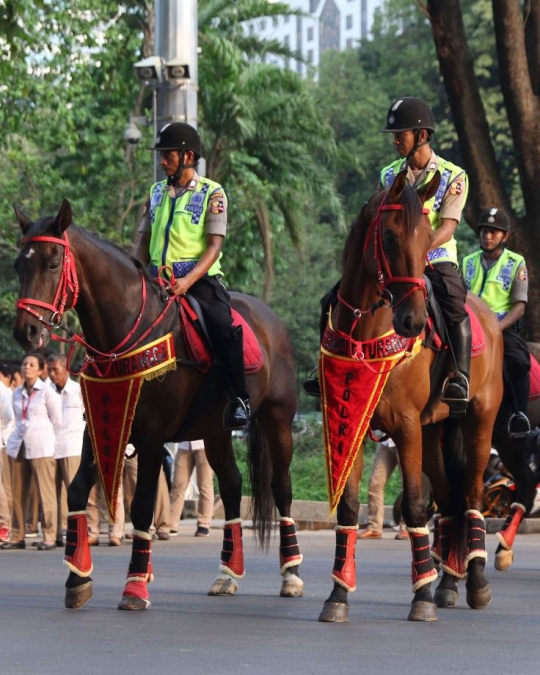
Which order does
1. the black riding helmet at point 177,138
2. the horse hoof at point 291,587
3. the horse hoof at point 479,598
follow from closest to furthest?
1. the horse hoof at point 479,598
2. the black riding helmet at point 177,138
3. the horse hoof at point 291,587

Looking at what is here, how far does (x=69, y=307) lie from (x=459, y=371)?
259cm

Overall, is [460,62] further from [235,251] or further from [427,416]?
[235,251]

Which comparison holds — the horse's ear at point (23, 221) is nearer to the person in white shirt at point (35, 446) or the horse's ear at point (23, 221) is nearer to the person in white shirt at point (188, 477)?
the person in white shirt at point (35, 446)

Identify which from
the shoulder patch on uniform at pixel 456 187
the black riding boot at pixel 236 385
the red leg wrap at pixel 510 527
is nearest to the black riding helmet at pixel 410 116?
the shoulder patch on uniform at pixel 456 187

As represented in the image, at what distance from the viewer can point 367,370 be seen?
9023mm

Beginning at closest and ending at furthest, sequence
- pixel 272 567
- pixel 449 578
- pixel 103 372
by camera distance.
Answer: pixel 103 372, pixel 449 578, pixel 272 567

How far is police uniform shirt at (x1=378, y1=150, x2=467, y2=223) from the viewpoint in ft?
32.0

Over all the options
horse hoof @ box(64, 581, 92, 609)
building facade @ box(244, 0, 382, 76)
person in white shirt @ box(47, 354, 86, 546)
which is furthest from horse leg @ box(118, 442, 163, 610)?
building facade @ box(244, 0, 382, 76)

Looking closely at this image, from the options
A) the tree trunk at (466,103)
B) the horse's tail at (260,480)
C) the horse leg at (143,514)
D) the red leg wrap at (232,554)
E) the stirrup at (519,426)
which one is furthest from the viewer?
the tree trunk at (466,103)

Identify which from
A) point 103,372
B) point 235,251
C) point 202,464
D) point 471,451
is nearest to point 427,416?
point 471,451

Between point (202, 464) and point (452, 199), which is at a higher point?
point (452, 199)

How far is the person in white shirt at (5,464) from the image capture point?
1744 centimetres

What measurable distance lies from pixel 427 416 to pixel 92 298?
239cm

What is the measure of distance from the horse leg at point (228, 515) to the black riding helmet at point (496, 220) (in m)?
3.10
